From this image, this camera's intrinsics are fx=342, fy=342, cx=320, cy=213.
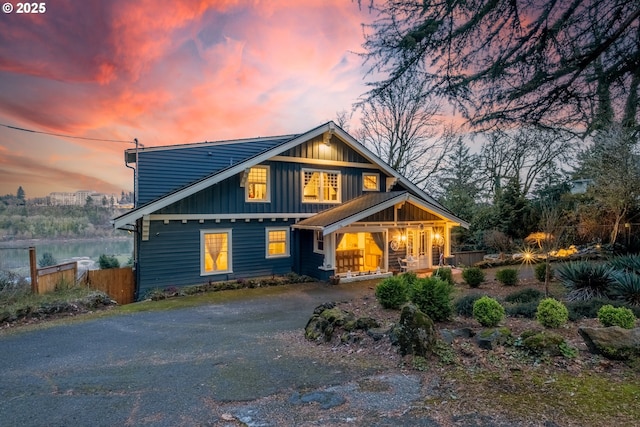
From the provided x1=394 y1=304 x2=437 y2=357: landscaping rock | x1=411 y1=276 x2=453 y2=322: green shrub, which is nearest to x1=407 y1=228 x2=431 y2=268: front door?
x1=411 y1=276 x2=453 y2=322: green shrub

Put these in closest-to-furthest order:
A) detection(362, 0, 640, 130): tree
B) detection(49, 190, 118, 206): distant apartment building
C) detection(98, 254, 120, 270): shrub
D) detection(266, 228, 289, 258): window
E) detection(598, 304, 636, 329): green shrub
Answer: detection(362, 0, 640, 130): tree, detection(598, 304, 636, 329): green shrub, detection(266, 228, 289, 258): window, detection(98, 254, 120, 270): shrub, detection(49, 190, 118, 206): distant apartment building

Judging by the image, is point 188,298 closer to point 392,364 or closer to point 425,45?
point 392,364

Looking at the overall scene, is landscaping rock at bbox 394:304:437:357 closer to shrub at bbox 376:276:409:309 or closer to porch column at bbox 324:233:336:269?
shrub at bbox 376:276:409:309

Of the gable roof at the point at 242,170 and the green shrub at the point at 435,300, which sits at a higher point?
the gable roof at the point at 242,170

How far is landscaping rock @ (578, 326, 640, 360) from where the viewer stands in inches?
190

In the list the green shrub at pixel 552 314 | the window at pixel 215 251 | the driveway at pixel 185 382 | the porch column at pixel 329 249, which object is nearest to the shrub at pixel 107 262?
the window at pixel 215 251

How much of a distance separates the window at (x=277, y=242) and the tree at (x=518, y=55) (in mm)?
10649

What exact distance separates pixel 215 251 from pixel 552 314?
37.5ft

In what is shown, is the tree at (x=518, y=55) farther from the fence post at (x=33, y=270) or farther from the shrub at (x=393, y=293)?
the fence post at (x=33, y=270)

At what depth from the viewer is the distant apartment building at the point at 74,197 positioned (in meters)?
19.7

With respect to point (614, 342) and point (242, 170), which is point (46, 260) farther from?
point (614, 342)

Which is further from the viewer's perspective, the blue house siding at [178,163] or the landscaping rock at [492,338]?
the blue house siding at [178,163]

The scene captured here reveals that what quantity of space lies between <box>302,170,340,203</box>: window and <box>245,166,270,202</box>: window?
1826 mm

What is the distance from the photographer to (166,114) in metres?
16.5
